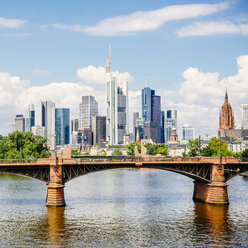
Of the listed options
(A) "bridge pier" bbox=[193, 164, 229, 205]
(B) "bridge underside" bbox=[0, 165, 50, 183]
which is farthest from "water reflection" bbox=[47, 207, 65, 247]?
(A) "bridge pier" bbox=[193, 164, 229, 205]

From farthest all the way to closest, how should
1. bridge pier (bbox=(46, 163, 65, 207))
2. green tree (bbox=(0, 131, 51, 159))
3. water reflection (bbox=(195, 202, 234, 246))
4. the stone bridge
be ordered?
green tree (bbox=(0, 131, 51, 159)) < the stone bridge < bridge pier (bbox=(46, 163, 65, 207)) < water reflection (bbox=(195, 202, 234, 246))

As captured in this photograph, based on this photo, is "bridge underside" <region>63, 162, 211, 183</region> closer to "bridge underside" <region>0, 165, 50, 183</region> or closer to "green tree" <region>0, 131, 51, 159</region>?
"bridge underside" <region>0, 165, 50, 183</region>

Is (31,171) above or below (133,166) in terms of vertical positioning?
below

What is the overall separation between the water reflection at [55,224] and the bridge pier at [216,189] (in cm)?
2935

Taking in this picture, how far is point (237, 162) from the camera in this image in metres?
98.1

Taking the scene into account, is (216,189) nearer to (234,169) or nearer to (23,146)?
(234,169)

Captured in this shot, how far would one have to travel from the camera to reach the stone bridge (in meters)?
88.5

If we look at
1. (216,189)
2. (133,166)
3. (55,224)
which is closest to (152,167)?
(133,166)

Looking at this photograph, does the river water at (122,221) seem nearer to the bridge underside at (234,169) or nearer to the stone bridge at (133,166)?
the stone bridge at (133,166)

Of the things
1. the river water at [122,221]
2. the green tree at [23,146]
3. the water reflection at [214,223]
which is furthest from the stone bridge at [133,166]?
the green tree at [23,146]

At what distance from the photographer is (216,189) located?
94.6m

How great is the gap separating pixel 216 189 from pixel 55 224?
118 ft

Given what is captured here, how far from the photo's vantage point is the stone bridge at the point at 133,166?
8850 cm

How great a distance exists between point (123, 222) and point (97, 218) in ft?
16.8
